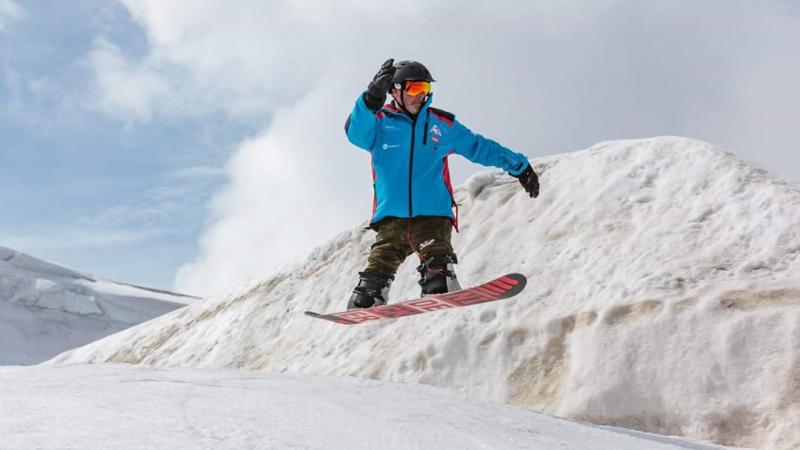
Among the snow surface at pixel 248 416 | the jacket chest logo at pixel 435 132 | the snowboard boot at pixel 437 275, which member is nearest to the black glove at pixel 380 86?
the jacket chest logo at pixel 435 132

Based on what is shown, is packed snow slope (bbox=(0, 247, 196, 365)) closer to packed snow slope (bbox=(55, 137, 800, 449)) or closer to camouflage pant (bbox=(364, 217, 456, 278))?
packed snow slope (bbox=(55, 137, 800, 449))

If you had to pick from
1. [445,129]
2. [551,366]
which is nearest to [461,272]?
[551,366]

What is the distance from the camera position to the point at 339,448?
340 cm

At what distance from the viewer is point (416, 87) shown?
579 centimetres

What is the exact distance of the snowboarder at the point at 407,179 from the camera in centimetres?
582

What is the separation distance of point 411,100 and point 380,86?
1.21 ft

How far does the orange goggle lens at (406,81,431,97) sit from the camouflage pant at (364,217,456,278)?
0.99 meters

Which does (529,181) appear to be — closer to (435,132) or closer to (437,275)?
(435,132)

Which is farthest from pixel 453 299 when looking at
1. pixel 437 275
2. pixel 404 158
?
pixel 404 158

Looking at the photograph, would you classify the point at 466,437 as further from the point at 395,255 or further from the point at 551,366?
the point at 551,366

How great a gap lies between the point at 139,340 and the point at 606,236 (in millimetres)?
8982

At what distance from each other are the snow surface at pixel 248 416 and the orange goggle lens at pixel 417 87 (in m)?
2.31

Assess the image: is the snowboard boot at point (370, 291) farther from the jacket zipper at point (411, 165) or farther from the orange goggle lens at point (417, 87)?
the orange goggle lens at point (417, 87)

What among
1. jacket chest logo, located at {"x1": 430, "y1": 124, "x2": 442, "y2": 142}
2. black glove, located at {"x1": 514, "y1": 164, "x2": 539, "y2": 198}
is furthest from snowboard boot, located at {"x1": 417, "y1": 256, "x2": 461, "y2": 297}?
black glove, located at {"x1": 514, "y1": 164, "x2": 539, "y2": 198}
